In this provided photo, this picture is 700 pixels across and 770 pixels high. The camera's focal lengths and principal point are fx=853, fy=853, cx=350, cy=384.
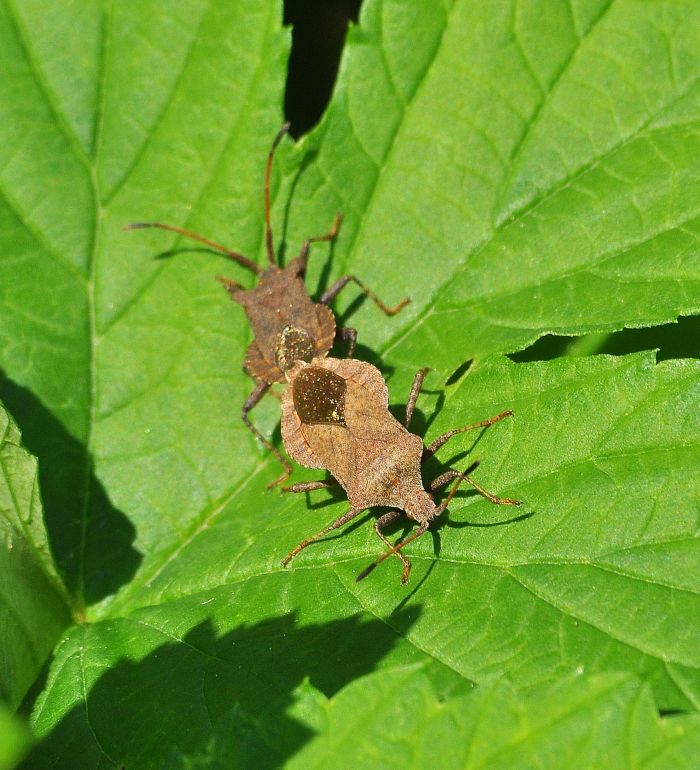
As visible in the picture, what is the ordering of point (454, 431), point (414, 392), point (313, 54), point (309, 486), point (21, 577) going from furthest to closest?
point (313, 54) < point (309, 486) < point (414, 392) < point (454, 431) < point (21, 577)

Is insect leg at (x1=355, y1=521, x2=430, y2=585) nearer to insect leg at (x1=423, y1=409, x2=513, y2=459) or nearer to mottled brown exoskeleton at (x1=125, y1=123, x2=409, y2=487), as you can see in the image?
insect leg at (x1=423, y1=409, x2=513, y2=459)

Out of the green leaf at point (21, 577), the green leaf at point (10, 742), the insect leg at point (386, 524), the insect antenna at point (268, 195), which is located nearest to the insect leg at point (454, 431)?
the insect leg at point (386, 524)

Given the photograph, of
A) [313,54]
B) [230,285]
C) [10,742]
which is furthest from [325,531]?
[313,54]

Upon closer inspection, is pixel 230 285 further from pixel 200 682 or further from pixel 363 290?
pixel 200 682

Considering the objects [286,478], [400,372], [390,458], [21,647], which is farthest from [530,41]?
[21,647]

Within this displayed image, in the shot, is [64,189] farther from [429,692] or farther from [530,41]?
[429,692]

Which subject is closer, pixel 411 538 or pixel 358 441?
pixel 411 538
